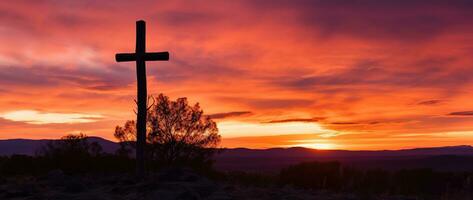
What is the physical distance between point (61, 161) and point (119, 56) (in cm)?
561

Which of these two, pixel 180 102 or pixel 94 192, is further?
pixel 180 102

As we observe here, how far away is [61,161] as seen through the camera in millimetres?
21906

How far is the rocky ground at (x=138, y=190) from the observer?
546 inches

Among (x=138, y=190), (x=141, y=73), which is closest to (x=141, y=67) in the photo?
(x=141, y=73)

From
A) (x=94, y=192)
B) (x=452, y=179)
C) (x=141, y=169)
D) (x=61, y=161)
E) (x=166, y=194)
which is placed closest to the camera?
(x=166, y=194)

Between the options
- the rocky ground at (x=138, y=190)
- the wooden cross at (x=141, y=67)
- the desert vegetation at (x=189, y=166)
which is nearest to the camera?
the rocky ground at (x=138, y=190)

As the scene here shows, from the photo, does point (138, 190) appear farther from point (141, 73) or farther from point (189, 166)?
point (189, 166)

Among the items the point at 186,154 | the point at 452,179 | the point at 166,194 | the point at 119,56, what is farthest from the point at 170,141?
the point at 452,179

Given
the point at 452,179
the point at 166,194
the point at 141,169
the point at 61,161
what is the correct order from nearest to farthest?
1. the point at 166,194
2. the point at 141,169
3. the point at 61,161
4. the point at 452,179

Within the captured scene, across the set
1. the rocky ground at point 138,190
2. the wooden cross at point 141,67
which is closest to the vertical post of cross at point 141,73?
the wooden cross at point 141,67

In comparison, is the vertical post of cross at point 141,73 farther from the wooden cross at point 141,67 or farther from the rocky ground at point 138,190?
the rocky ground at point 138,190

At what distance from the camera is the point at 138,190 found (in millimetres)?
14656

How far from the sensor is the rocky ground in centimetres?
1387

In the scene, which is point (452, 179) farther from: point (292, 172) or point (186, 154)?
point (186, 154)
